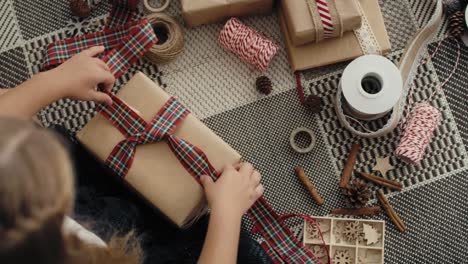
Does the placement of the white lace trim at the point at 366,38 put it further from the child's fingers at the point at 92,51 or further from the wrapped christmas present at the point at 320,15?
the child's fingers at the point at 92,51

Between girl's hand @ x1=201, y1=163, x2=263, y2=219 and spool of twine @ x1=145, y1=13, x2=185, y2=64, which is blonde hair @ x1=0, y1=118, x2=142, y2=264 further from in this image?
spool of twine @ x1=145, y1=13, x2=185, y2=64

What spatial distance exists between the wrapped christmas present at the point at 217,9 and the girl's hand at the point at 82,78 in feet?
0.75

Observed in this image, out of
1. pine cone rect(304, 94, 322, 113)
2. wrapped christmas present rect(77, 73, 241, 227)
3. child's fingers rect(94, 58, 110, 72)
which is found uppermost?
child's fingers rect(94, 58, 110, 72)

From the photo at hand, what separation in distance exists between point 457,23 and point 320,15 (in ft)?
1.01

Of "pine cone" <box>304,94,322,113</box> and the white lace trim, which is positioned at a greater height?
the white lace trim

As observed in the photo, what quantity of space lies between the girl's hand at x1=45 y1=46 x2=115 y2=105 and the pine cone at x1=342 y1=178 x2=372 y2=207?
505mm

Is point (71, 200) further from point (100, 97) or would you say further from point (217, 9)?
point (217, 9)

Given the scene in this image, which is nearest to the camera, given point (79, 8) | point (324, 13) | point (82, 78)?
point (82, 78)

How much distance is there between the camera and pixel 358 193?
1.05 meters

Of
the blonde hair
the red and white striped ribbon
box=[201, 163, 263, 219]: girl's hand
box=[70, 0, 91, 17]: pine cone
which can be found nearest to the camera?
the blonde hair

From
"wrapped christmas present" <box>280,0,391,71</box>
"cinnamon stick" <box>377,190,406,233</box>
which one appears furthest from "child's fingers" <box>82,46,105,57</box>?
"cinnamon stick" <box>377,190,406,233</box>

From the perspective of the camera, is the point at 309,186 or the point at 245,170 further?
the point at 309,186

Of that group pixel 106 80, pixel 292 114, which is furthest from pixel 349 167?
pixel 106 80

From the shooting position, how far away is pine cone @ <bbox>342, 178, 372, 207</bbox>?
1053 millimetres
